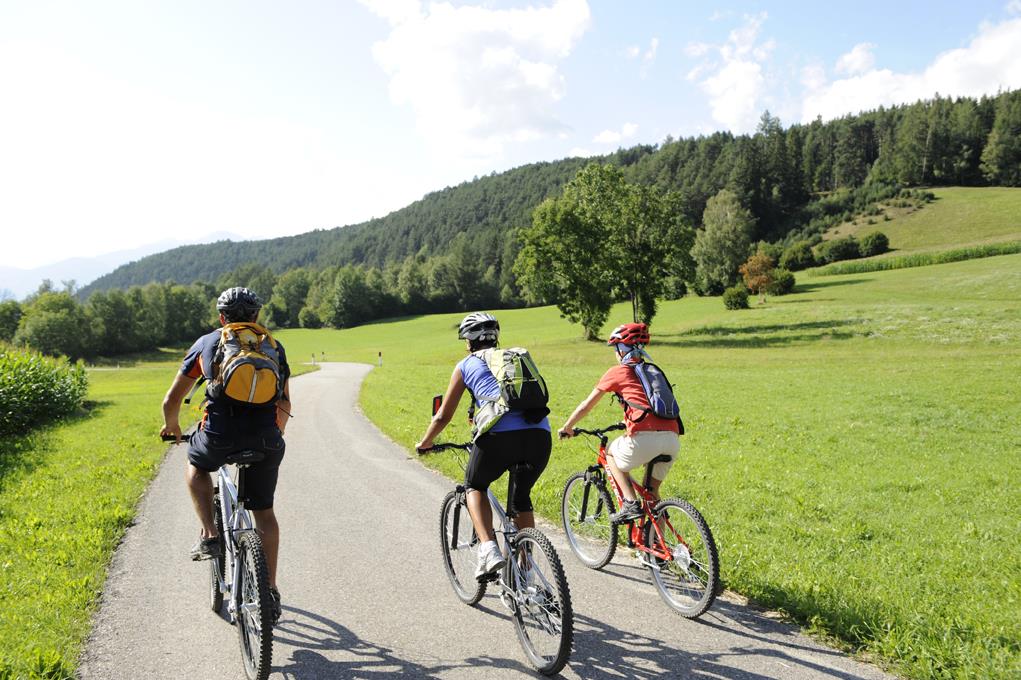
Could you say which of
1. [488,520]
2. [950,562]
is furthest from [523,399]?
[950,562]

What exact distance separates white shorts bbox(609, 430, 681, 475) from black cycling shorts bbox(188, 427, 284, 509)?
289 centimetres

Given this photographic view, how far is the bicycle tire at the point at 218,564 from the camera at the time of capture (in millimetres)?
5039

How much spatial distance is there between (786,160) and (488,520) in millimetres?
141996

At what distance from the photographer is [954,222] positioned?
89938mm

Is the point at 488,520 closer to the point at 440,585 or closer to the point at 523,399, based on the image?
the point at 523,399

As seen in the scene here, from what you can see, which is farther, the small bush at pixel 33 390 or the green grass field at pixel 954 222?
the green grass field at pixel 954 222

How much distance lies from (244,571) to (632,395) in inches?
133

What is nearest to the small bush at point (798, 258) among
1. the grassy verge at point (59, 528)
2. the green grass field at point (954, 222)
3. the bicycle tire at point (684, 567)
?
the green grass field at point (954, 222)

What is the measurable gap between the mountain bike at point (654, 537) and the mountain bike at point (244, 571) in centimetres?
303

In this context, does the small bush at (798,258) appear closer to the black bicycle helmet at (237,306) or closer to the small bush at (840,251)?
the small bush at (840,251)

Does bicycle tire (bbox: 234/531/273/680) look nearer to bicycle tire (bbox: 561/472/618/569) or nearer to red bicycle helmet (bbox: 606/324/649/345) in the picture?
bicycle tire (bbox: 561/472/618/569)

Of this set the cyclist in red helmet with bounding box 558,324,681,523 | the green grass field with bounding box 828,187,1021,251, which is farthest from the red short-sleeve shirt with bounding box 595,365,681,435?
the green grass field with bounding box 828,187,1021,251

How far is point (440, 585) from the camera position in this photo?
5820 millimetres

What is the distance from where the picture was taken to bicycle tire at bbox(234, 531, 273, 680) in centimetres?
394
